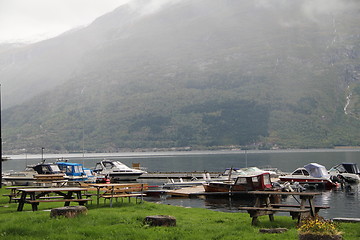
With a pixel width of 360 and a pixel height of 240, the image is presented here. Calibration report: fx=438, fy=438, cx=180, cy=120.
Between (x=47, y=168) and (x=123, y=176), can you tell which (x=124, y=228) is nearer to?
(x=47, y=168)

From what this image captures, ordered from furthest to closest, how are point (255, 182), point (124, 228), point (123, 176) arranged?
point (123, 176)
point (255, 182)
point (124, 228)

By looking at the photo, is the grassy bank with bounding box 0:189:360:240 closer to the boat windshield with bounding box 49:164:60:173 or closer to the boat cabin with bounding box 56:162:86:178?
the boat windshield with bounding box 49:164:60:173

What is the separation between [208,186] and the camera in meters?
42.6

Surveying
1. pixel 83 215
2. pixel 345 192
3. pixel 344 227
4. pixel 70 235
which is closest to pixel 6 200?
pixel 83 215

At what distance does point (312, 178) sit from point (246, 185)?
66.1 ft

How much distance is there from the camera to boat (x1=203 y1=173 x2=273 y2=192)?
114ft

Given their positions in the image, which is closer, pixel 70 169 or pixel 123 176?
pixel 70 169

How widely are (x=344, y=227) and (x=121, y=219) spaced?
8.75 meters

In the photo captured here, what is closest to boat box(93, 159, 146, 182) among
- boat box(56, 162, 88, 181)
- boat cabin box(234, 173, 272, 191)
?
boat box(56, 162, 88, 181)

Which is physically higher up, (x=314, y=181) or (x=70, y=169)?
(x=70, y=169)

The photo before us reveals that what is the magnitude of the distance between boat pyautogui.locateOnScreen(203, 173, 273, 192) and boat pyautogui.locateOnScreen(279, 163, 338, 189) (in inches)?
695

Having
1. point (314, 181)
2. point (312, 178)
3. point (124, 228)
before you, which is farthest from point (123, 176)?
point (124, 228)

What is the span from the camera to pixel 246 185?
129 ft

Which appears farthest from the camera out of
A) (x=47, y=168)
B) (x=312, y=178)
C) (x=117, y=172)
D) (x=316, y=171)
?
(x=117, y=172)
